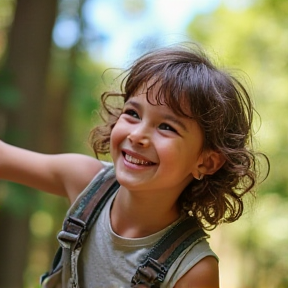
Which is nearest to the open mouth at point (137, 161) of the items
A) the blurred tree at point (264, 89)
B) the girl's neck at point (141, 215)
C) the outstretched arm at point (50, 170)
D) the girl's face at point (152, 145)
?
the girl's face at point (152, 145)

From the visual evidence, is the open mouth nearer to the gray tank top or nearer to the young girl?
the young girl

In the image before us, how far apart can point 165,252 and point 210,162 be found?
0.22 meters

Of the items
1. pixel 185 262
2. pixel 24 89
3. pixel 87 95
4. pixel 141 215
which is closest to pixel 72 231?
pixel 141 215

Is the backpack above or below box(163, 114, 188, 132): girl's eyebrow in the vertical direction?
below

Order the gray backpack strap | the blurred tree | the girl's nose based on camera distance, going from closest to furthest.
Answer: the girl's nose → the gray backpack strap → the blurred tree

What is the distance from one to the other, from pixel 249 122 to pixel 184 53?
0.69ft

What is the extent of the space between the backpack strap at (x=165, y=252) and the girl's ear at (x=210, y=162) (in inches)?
4.7

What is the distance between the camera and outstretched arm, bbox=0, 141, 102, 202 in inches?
50.8

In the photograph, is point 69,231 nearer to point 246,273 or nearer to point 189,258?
point 189,258

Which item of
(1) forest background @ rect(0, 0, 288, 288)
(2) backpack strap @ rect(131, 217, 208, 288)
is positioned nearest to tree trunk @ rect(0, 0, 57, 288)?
(1) forest background @ rect(0, 0, 288, 288)

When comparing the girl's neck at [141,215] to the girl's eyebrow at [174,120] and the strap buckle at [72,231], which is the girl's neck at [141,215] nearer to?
the strap buckle at [72,231]

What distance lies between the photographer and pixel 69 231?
47.7 inches

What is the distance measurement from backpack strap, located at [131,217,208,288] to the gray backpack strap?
16 cm

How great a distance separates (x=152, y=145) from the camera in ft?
3.63
